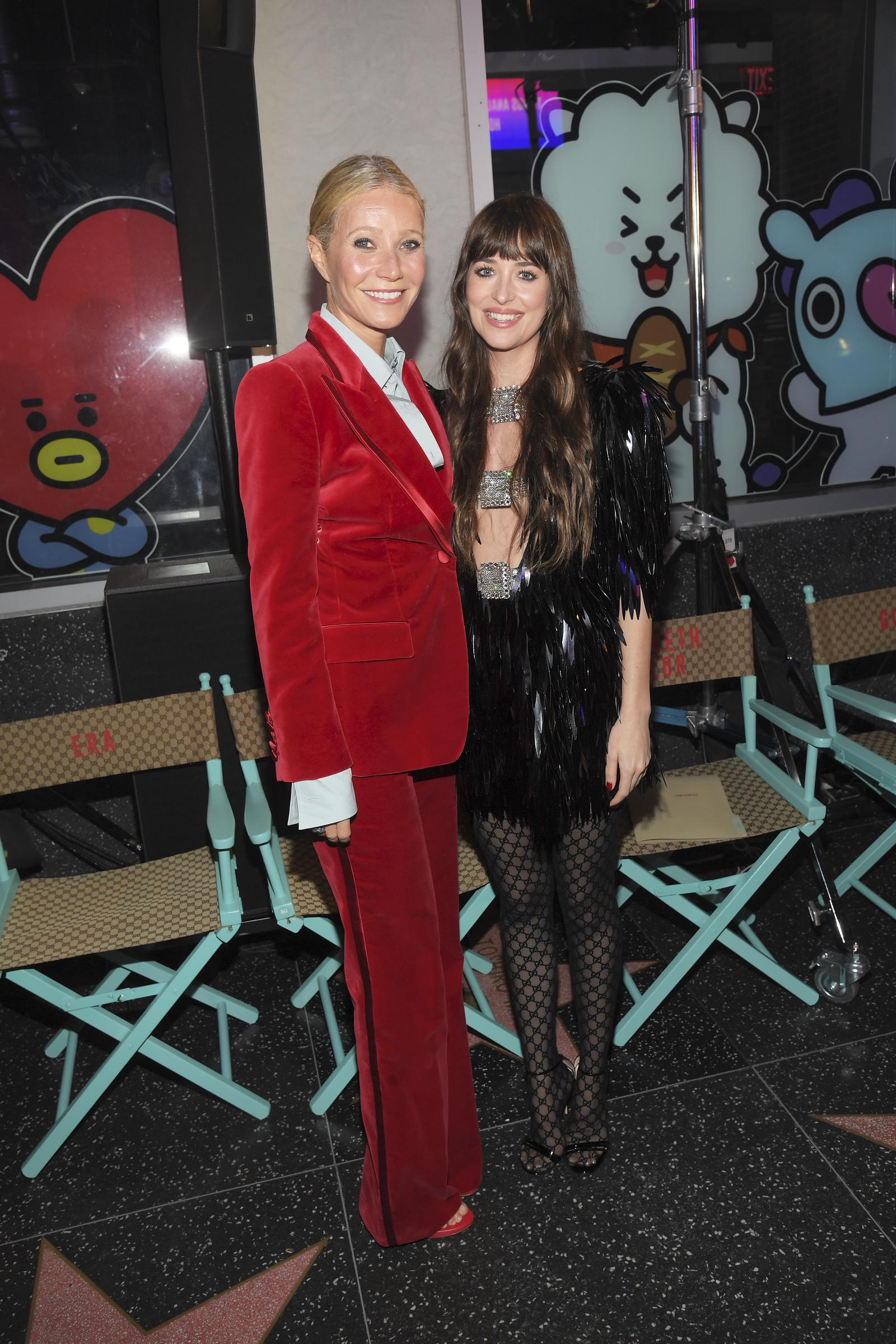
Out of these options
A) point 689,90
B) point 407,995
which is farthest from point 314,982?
point 689,90

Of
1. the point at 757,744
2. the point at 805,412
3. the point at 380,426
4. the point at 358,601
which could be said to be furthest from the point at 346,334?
the point at 805,412

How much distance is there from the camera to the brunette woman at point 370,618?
141cm

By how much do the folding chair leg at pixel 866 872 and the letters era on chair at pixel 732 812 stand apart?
0.27 meters

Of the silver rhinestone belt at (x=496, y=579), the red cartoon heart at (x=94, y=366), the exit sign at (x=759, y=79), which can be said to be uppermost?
the exit sign at (x=759, y=79)

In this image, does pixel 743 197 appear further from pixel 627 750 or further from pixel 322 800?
pixel 322 800

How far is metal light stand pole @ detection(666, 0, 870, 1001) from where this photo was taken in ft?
7.91

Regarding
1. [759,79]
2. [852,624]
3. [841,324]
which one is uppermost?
[759,79]

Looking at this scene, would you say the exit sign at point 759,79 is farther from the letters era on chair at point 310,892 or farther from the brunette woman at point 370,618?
the letters era on chair at point 310,892

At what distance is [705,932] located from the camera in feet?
7.28

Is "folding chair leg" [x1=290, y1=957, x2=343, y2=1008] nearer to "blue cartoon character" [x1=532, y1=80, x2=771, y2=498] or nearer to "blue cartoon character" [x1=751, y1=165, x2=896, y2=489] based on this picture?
"blue cartoon character" [x1=532, y1=80, x2=771, y2=498]

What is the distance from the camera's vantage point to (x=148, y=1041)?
2.09 meters

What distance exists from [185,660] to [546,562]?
47.2 inches

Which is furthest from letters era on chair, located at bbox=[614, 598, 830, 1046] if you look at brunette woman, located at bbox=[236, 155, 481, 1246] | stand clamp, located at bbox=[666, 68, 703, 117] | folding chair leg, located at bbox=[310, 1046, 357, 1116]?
stand clamp, located at bbox=[666, 68, 703, 117]

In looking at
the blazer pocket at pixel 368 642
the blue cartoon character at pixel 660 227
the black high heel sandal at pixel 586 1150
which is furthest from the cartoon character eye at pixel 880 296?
the black high heel sandal at pixel 586 1150
